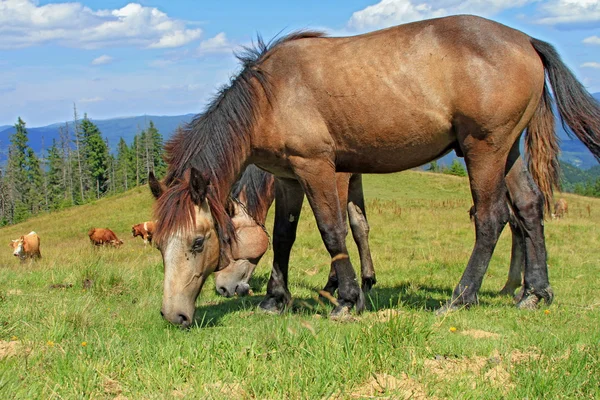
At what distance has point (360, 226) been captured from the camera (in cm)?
752

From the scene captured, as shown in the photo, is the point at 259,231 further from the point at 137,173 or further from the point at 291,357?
the point at 137,173

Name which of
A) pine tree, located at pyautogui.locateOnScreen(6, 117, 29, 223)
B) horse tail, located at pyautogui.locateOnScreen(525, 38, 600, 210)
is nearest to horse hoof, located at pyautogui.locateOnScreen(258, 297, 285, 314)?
horse tail, located at pyautogui.locateOnScreen(525, 38, 600, 210)

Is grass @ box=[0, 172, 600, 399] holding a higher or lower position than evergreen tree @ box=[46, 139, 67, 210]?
higher

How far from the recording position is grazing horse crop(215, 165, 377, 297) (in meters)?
7.20

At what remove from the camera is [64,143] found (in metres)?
99.4

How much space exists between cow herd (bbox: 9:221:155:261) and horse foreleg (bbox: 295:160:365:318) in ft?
26.8

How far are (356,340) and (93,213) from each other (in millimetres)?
37529

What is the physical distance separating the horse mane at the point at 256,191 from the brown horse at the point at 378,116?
206 cm

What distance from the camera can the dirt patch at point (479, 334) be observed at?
4.29 m

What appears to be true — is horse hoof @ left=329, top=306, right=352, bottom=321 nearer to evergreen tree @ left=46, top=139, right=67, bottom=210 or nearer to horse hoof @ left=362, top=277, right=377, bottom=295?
horse hoof @ left=362, top=277, right=377, bottom=295

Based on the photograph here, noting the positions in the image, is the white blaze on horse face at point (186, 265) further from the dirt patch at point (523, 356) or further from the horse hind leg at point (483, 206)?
the dirt patch at point (523, 356)

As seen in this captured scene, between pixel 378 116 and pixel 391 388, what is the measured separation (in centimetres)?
292

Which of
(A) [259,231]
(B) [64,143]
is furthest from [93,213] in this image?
(B) [64,143]

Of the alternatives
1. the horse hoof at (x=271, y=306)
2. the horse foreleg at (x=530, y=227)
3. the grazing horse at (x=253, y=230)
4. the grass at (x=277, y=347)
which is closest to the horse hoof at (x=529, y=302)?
the horse foreleg at (x=530, y=227)
